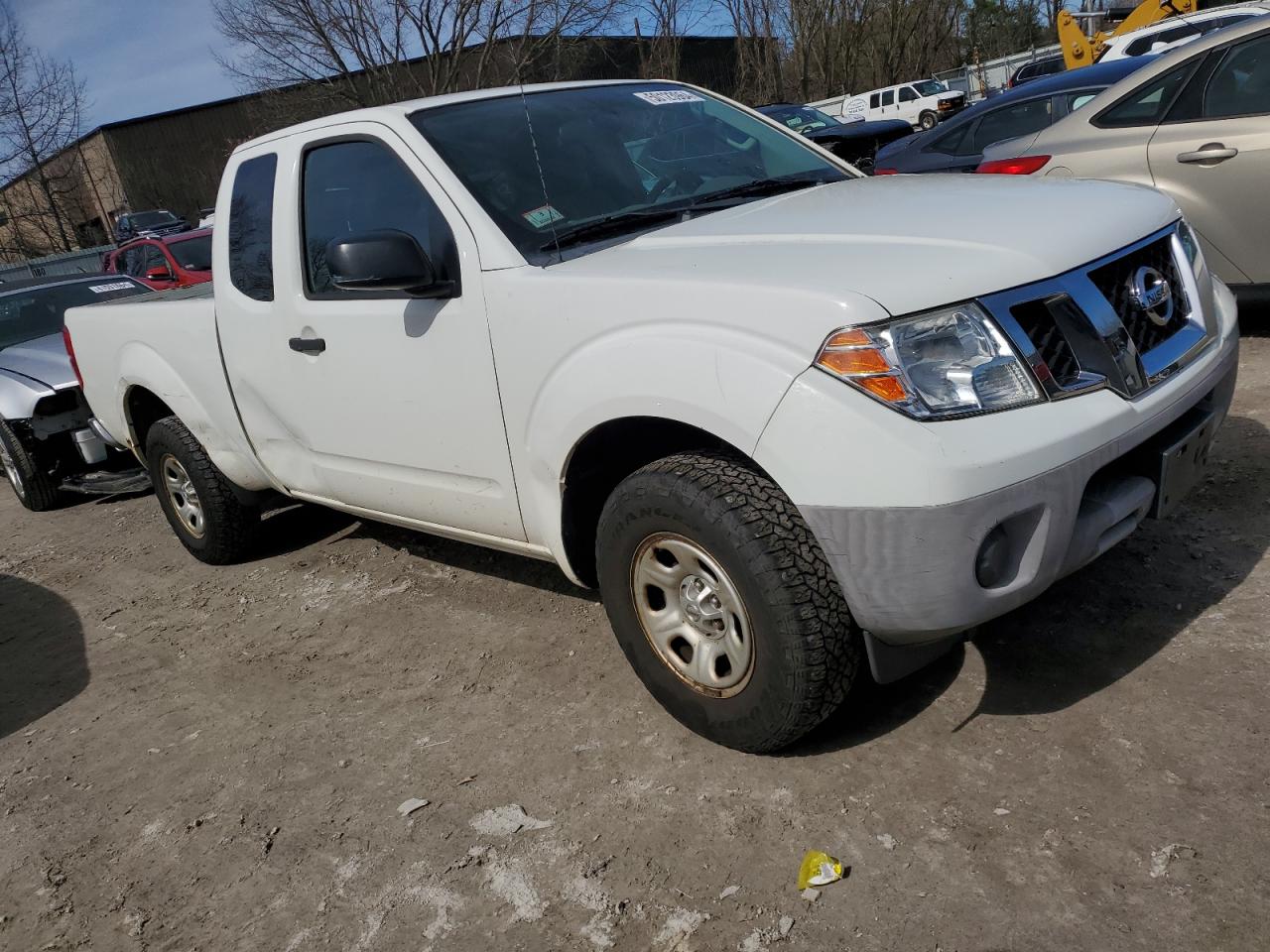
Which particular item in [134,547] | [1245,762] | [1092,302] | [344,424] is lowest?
[134,547]

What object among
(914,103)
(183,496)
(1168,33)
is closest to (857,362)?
(183,496)

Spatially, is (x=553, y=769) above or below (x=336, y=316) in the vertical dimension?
→ below

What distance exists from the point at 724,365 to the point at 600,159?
1262 mm

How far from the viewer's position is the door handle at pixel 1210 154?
16.7ft

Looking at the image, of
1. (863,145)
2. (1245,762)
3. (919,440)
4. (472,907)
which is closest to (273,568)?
(472,907)

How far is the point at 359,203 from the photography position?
3559 millimetres

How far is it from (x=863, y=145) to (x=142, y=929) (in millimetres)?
14574

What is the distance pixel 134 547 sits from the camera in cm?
600

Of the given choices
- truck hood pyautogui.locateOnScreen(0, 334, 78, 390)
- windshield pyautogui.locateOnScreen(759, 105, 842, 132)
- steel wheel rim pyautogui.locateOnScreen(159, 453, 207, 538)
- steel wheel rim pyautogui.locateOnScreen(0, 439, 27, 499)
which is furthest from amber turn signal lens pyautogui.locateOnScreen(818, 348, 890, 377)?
windshield pyautogui.locateOnScreen(759, 105, 842, 132)

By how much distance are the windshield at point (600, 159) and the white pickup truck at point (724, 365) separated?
14mm

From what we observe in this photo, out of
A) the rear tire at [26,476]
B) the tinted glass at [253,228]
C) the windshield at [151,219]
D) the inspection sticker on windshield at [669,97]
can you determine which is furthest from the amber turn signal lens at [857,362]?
the windshield at [151,219]

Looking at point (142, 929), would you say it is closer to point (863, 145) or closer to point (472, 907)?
point (472, 907)

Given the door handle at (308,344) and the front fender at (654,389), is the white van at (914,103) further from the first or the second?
the front fender at (654,389)

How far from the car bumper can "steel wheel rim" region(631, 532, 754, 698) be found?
0.36m
